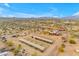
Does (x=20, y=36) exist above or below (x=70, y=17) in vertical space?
below

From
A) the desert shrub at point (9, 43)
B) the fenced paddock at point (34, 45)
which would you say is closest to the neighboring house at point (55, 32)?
the fenced paddock at point (34, 45)

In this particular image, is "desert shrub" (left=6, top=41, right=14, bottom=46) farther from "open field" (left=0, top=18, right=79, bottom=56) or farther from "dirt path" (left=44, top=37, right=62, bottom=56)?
"dirt path" (left=44, top=37, right=62, bottom=56)

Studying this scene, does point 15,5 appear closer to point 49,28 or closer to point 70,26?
point 49,28

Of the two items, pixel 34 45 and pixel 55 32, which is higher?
pixel 55 32

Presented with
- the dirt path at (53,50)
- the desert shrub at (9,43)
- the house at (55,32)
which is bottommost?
the dirt path at (53,50)

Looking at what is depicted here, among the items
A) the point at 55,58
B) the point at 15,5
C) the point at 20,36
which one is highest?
the point at 15,5

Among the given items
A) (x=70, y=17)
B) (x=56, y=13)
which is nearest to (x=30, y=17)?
(x=56, y=13)

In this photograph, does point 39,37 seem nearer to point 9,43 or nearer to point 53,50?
point 53,50

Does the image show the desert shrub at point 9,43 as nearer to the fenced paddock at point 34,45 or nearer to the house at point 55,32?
the fenced paddock at point 34,45

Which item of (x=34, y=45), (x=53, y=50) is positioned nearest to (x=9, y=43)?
(x=34, y=45)
